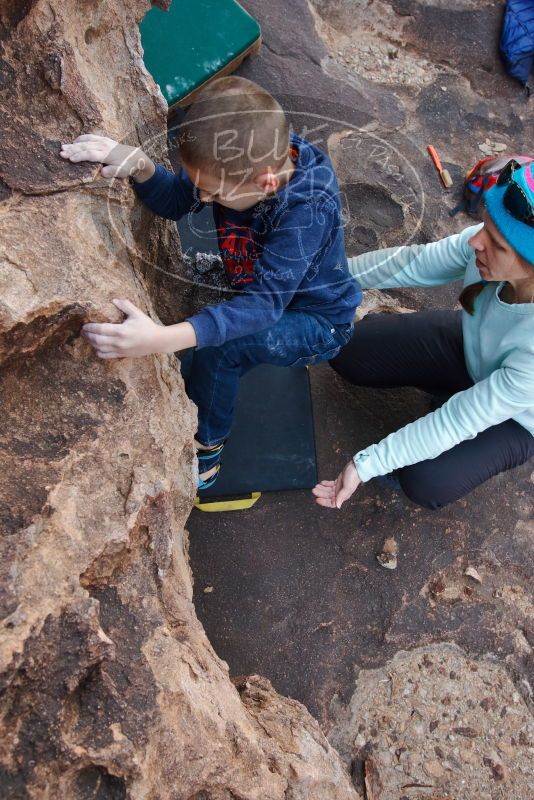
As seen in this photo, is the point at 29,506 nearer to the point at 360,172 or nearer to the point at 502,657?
the point at 502,657

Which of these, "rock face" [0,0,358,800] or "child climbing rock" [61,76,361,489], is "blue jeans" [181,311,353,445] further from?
"rock face" [0,0,358,800]

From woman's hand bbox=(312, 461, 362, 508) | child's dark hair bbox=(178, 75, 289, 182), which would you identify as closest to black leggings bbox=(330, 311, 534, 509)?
woman's hand bbox=(312, 461, 362, 508)

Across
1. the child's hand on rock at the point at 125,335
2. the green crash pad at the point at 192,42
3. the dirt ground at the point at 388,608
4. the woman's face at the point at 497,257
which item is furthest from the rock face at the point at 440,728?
the green crash pad at the point at 192,42

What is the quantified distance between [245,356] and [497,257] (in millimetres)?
710

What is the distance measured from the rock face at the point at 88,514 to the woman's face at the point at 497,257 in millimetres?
843

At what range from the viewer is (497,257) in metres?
1.68

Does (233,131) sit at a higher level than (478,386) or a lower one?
higher

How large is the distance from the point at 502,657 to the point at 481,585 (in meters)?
0.23

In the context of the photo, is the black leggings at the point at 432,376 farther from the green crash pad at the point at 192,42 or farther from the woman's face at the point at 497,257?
the green crash pad at the point at 192,42

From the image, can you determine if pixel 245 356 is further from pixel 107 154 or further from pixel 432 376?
pixel 432 376

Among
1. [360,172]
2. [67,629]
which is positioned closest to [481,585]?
[67,629]

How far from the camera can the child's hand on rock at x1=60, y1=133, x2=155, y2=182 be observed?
1395mm

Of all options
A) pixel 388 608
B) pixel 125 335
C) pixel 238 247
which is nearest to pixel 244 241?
pixel 238 247

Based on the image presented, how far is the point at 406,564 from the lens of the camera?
2.19m
